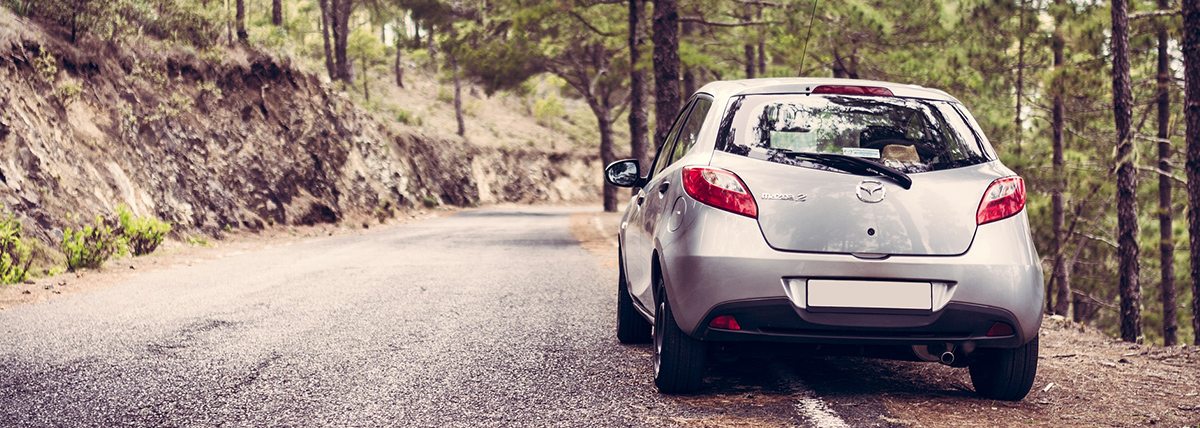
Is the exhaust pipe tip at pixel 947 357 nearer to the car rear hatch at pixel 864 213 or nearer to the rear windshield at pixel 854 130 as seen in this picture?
the car rear hatch at pixel 864 213

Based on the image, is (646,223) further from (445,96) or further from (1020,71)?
(445,96)

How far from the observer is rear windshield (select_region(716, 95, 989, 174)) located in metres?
4.14

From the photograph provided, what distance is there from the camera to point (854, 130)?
4.44m

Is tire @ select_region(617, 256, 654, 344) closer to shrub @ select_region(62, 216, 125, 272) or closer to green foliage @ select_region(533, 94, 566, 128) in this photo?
shrub @ select_region(62, 216, 125, 272)

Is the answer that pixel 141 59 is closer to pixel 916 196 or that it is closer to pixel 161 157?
pixel 161 157

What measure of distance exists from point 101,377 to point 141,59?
14.8 meters

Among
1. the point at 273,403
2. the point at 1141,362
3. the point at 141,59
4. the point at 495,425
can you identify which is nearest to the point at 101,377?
the point at 273,403

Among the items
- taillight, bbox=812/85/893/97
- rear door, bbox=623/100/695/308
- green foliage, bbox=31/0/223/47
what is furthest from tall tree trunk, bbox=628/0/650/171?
taillight, bbox=812/85/893/97

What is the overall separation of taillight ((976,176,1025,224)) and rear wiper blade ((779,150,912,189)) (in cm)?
32

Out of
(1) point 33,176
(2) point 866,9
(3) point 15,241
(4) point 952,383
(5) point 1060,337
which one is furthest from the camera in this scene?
(2) point 866,9

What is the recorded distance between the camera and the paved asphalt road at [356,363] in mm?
4125

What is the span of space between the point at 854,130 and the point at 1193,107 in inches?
328

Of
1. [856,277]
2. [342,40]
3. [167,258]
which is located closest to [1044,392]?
[856,277]

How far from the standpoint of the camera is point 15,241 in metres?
10.1
